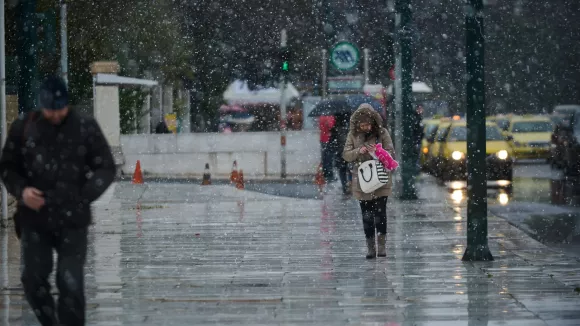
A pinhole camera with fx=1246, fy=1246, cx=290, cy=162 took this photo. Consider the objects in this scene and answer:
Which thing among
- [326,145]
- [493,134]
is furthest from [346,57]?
[493,134]

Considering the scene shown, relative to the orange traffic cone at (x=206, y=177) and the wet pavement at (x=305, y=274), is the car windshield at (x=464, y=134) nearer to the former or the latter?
the orange traffic cone at (x=206, y=177)

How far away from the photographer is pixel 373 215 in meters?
13.0

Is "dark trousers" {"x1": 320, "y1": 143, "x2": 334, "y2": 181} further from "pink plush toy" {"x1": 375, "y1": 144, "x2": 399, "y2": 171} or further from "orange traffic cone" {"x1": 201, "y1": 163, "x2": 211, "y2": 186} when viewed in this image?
"pink plush toy" {"x1": 375, "y1": 144, "x2": 399, "y2": 171}

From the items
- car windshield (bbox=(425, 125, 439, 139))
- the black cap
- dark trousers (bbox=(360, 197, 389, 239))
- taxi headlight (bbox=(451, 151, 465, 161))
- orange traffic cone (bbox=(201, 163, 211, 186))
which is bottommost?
orange traffic cone (bbox=(201, 163, 211, 186))

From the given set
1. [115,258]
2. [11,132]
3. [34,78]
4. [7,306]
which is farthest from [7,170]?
[34,78]

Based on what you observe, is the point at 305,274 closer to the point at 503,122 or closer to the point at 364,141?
the point at 364,141

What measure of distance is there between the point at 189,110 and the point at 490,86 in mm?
18284

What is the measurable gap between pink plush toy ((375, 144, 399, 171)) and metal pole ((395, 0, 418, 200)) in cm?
949

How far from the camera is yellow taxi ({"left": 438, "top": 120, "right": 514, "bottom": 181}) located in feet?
96.3

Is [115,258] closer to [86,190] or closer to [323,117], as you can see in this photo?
[86,190]

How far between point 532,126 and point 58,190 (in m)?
38.7

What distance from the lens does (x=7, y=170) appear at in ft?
25.0

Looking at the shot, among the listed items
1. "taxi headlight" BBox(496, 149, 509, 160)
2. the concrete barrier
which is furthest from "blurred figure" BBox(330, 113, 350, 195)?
the concrete barrier

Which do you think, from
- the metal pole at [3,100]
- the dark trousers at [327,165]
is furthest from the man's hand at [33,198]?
the dark trousers at [327,165]
